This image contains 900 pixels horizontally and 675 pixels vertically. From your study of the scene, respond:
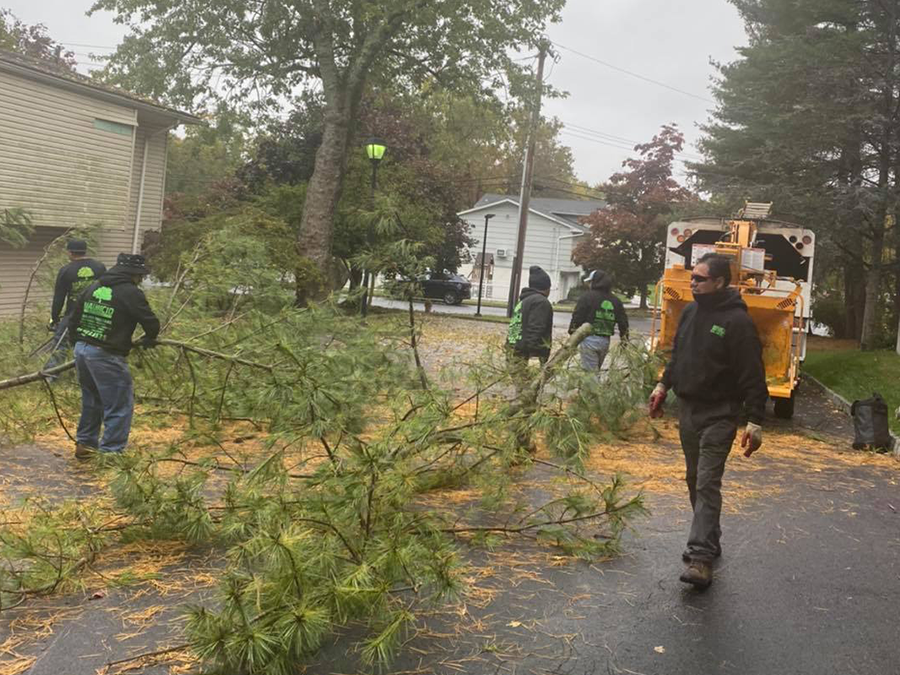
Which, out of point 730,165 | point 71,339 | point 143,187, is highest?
point 730,165

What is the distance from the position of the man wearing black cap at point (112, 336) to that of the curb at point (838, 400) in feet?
24.7

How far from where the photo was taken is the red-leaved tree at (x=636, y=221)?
4059 centimetres

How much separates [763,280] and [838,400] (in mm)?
3080

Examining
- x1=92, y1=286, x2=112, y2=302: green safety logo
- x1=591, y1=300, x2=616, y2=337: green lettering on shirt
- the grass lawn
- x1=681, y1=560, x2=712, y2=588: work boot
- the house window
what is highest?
the house window

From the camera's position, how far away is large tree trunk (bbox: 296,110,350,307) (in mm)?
22484

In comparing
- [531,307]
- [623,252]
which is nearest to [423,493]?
[531,307]

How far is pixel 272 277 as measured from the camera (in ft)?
26.6

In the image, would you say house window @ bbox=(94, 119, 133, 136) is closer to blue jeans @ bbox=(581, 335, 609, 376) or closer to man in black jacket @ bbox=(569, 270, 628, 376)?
man in black jacket @ bbox=(569, 270, 628, 376)

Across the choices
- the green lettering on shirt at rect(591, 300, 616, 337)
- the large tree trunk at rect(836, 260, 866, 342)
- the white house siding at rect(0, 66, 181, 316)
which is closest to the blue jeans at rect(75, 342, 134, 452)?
the green lettering on shirt at rect(591, 300, 616, 337)

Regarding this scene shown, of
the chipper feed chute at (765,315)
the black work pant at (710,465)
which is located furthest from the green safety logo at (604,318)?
the black work pant at (710,465)

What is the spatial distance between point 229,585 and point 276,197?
80.6ft

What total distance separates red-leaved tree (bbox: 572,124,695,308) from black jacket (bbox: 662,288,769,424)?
35.5 meters

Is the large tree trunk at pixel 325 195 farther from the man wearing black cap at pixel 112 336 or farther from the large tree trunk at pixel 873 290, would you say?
the man wearing black cap at pixel 112 336

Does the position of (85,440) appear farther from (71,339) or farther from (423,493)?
(423,493)
